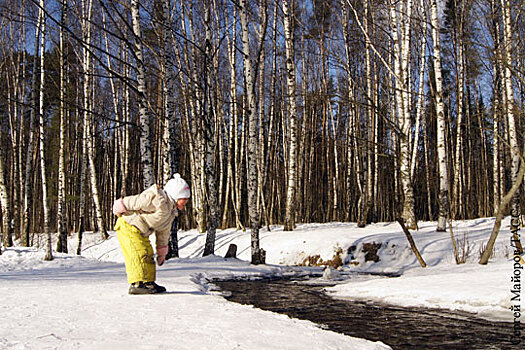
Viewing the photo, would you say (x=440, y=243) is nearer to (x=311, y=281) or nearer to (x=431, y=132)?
(x=311, y=281)

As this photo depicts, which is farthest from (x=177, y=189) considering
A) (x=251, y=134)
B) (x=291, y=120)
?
(x=291, y=120)

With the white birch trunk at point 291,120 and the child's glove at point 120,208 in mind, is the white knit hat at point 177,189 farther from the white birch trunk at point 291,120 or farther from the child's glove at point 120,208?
the white birch trunk at point 291,120

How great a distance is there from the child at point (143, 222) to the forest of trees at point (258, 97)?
129 inches

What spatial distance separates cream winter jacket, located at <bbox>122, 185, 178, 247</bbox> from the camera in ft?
14.6

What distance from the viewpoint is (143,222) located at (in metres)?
4.52

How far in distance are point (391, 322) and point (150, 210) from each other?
9.07ft

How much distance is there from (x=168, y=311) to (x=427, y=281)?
3.90 m

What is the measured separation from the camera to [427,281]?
232 inches

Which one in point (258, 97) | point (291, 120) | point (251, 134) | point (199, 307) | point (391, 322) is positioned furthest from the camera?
point (258, 97)

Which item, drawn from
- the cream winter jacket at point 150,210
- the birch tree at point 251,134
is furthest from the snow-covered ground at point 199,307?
the birch tree at point 251,134

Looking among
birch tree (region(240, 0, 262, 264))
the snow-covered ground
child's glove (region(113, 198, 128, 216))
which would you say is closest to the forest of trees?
birch tree (region(240, 0, 262, 264))

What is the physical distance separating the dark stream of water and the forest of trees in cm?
281

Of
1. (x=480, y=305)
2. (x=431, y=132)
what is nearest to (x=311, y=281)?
(x=480, y=305)

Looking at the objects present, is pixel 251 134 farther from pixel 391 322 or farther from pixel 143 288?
pixel 391 322
